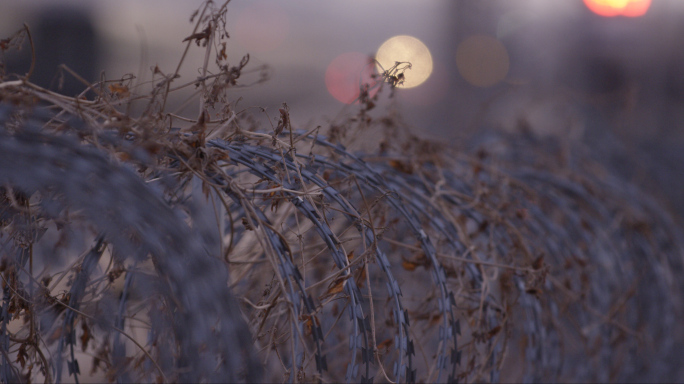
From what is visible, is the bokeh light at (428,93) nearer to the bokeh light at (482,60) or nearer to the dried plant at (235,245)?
the bokeh light at (482,60)

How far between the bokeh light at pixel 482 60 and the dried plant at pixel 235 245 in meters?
12.8

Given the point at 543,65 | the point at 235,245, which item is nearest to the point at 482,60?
the point at 543,65

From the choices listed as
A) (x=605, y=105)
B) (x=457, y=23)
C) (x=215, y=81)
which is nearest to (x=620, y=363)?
(x=215, y=81)

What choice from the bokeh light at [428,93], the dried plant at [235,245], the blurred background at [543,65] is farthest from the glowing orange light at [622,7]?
the bokeh light at [428,93]

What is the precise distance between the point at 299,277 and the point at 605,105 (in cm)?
873

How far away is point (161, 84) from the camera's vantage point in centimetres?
166

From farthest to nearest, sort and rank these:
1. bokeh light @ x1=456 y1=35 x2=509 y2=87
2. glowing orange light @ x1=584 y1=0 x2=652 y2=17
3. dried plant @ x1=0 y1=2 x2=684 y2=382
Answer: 1. bokeh light @ x1=456 y1=35 x2=509 y2=87
2. glowing orange light @ x1=584 y1=0 x2=652 y2=17
3. dried plant @ x1=0 y1=2 x2=684 y2=382

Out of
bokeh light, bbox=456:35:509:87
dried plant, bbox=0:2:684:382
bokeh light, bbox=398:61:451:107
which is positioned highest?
bokeh light, bbox=398:61:451:107

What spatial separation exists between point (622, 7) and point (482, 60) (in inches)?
322

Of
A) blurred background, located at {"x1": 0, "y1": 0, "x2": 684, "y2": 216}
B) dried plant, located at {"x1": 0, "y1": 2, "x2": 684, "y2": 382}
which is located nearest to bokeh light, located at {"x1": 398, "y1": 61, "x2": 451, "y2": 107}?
blurred background, located at {"x1": 0, "y1": 0, "x2": 684, "y2": 216}

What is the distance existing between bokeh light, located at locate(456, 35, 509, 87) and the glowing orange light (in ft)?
14.9

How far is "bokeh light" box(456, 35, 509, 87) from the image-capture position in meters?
16.0

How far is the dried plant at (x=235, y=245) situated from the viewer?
4.29 feet

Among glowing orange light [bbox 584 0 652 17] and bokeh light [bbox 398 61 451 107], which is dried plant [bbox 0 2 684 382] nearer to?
glowing orange light [bbox 584 0 652 17]
